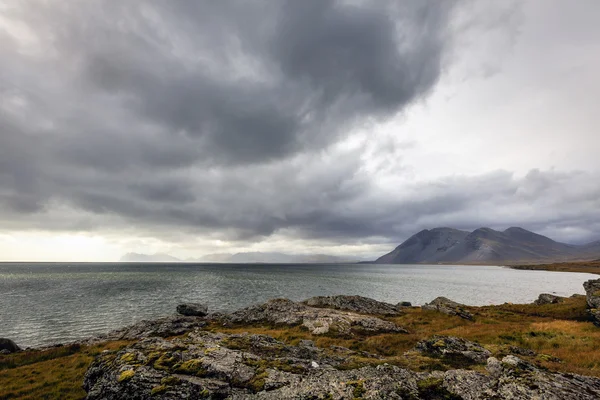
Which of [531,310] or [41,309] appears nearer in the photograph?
[531,310]

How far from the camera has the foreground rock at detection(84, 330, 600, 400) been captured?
11539 millimetres

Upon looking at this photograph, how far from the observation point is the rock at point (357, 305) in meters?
61.0

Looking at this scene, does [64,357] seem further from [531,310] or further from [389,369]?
[531,310]

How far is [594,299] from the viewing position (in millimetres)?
43562

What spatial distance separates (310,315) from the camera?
49.3 m

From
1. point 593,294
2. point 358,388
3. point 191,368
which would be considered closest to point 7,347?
point 191,368

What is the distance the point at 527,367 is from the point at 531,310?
62.0 meters

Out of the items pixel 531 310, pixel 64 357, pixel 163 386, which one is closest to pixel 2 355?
pixel 64 357

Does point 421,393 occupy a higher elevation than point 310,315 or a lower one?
higher

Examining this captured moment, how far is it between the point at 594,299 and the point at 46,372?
7599 centimetres

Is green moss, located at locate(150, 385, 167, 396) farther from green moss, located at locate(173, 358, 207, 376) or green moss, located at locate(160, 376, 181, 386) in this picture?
green moss, located at locate(173, 358, 207, 376)

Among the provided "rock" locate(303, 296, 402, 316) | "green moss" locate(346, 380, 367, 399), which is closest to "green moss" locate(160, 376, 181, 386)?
"green moss" locate(346, 380, 367, 399)

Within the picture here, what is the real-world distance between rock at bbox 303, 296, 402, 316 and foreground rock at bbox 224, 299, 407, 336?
10175mm

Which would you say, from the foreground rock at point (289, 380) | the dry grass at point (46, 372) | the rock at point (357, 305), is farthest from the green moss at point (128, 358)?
the rock at point (357, 305)
